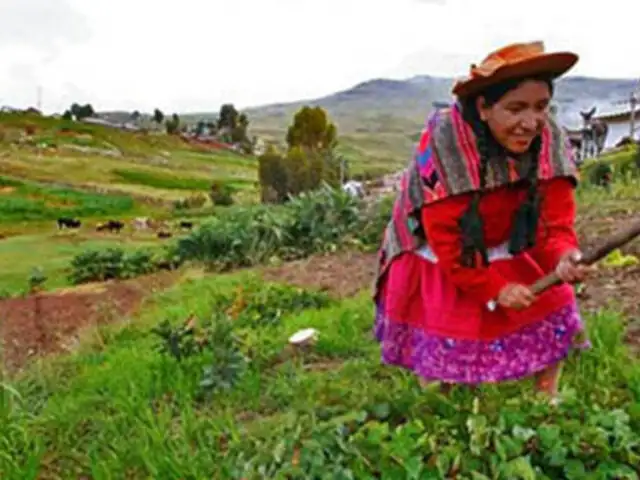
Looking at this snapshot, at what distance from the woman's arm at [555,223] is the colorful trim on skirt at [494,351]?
8.2 inches

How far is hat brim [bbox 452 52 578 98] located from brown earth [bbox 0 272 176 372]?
4.01m

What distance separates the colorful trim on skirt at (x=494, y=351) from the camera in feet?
9.29

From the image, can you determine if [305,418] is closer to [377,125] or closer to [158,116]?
[158,116]

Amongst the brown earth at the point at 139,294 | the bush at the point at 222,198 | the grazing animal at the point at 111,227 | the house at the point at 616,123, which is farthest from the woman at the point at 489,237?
the house at the point at 616,123

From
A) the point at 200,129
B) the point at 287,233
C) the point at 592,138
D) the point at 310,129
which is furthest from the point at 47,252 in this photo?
the point at 200,129

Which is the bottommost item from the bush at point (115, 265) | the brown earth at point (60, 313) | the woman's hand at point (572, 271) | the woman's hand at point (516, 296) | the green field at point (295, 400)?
the bush at point (115, 265)

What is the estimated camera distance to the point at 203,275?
9258 millimetres

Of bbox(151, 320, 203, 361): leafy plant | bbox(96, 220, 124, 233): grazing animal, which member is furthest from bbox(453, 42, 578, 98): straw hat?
bbox(96, 220, 124, 233): grazing animal

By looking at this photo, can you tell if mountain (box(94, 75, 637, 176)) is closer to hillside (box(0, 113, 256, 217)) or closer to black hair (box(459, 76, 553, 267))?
hillside (box(0, 113, 256, 217))

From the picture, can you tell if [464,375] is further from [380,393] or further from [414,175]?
[414,175]

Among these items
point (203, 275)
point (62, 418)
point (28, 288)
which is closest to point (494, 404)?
point (62, 418)

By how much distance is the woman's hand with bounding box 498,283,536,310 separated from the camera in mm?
2562

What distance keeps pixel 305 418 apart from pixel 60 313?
18.8 feet

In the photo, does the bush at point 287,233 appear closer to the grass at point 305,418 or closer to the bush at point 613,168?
the bush at point 613,168
